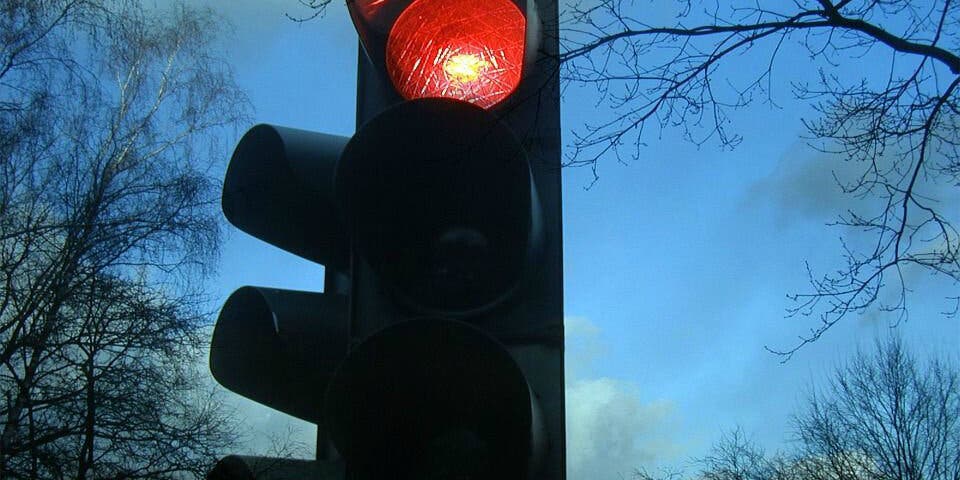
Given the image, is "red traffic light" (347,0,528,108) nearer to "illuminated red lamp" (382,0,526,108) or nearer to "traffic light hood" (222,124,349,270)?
"illuminated red lamp" (382,0,526,108)

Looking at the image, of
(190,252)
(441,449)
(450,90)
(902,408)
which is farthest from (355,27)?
(902,408)

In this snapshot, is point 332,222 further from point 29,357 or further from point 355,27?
point 29,357

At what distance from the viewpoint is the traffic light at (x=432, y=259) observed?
2430mm

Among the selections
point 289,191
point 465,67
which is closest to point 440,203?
point 465,67

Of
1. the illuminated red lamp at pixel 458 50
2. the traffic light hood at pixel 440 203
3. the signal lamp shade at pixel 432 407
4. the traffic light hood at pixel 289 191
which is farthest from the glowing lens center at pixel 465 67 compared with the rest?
the signal lamp shade at pixel 432 407

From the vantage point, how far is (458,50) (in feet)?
9.02

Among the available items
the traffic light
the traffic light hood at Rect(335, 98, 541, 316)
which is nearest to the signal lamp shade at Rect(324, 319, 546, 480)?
the traffic light

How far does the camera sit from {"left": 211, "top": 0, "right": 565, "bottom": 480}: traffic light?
243cm

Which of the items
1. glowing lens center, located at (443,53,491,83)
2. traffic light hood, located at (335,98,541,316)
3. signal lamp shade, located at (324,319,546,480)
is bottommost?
signal lamp shade, located at (324,319,546,480)

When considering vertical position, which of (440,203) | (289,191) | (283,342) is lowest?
(283,342)

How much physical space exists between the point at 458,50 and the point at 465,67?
4 centimetres

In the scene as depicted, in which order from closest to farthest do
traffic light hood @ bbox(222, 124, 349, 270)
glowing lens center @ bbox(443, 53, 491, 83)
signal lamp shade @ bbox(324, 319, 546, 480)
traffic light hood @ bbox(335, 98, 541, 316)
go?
signal lamp shade @ bbox(324, 319, 546, 480), traffic light hood @ bbox(335, 98, 541, 316), glowing lens center @ bbox(443, 53, 491, 83), traffic light hood @ bbox(222, 124, 349, 270)

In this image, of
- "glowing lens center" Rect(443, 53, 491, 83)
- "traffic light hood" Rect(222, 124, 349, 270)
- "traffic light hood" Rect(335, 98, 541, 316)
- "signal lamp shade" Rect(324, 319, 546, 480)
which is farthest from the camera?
"traffic light hood" Rect(222, 124, 349, 270)

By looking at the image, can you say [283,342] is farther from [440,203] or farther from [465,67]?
[465,67]
